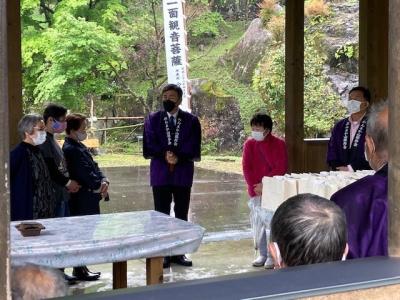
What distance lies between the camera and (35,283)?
1633 mm

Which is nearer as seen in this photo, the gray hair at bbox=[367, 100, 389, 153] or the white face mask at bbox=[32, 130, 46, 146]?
the gray hair at bbox=[367, 100, 389, 153]

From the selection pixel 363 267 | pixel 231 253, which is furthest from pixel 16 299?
pixel 231 253

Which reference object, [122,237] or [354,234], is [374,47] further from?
[354,234]

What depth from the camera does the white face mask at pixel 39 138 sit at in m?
4.76

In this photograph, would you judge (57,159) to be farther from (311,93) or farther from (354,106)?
(311,93)

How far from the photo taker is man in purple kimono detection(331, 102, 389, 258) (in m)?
2.52

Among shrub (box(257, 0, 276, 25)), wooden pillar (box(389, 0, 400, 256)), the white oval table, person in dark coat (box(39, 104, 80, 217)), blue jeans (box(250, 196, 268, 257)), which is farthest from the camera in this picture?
shrub (box(257, 0, 276, 25))

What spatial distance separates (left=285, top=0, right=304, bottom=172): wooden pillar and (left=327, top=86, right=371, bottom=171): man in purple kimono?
1201 millimetres

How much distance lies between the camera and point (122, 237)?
3.71 m

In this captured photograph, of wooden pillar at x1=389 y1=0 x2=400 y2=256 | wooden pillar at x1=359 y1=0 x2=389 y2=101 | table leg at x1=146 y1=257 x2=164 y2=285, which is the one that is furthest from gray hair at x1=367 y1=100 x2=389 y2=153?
wooden pillar at x1=359 y1=0 x2=389 y2=101

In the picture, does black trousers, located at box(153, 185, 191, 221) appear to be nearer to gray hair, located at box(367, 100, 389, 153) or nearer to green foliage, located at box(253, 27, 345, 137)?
gray hair, located at box(367, 100, 389, 153)

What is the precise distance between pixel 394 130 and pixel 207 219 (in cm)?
747

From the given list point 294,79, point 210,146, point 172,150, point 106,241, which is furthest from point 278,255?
point 210,146

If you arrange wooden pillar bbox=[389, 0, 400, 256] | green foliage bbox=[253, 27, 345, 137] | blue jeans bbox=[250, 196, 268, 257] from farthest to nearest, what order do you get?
green foliage bbox=[253, 27, 345, 137] < blue jeans bbox=[250, 196, 268, 257] < wooden pillar bbox=[389, 0, 400, 256]
